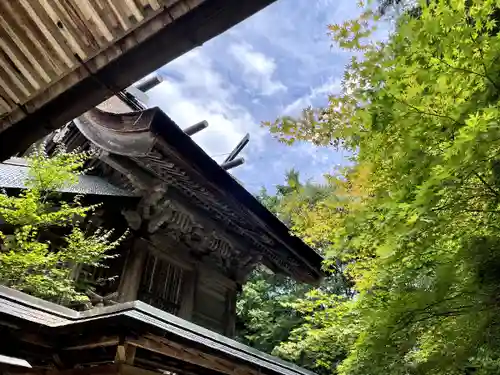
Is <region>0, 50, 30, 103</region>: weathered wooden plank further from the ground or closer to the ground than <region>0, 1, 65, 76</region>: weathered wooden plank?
closer to the ground

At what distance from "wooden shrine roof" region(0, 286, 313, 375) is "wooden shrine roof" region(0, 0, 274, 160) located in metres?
2.14

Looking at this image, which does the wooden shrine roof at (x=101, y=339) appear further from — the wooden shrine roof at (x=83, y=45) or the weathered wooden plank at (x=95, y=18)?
the weathered wooden plank at (x=95, y=18)

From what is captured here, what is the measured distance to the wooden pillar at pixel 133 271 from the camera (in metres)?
6.07

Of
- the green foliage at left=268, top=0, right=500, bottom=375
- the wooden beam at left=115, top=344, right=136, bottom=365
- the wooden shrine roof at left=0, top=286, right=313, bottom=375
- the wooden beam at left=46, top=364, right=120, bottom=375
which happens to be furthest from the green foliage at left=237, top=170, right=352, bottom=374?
the green foliage at left=268, top=0, right=500, bottom=375

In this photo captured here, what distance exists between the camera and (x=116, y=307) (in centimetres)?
363

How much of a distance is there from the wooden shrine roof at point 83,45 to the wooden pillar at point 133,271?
474 centimetres

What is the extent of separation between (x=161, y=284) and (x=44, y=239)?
6.59ft

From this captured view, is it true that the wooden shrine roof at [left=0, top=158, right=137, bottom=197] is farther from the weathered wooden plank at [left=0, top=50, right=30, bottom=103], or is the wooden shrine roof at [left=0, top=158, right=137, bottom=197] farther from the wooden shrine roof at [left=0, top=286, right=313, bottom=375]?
the weathered wooden plank at [left=0, top=50, right=30, bottom=103]

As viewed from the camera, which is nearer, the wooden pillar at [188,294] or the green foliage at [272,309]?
the wooden pillar at [188,294]

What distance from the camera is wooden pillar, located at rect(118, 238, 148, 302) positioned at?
607 centimetres

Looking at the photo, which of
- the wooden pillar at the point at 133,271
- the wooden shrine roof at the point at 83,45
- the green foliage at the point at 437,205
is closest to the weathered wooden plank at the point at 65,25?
the wooden shrine roof at the point at 83,45

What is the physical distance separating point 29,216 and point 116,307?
2.28 metres

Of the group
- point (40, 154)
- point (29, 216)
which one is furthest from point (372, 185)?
point (40, 154)

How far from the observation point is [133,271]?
625 cm
